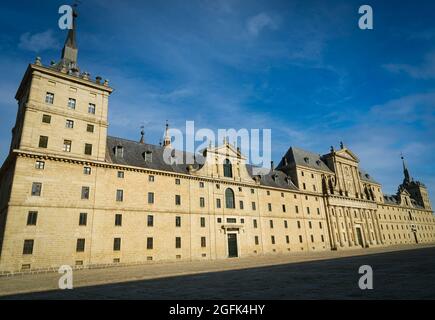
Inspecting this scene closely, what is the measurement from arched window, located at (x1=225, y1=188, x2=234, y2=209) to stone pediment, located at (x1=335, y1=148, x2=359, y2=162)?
3466cm

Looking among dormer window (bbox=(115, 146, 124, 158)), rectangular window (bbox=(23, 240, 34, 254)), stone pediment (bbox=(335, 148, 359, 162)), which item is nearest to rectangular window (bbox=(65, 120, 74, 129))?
dormer window (bbox=(115, 146, 124, 158))

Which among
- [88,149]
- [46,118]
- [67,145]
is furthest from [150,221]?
[46,118]

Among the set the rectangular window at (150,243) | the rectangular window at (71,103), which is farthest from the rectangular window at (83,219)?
the rectangular window at (71,103)

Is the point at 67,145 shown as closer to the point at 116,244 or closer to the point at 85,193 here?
the point at 85,193

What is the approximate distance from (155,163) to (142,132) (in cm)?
998

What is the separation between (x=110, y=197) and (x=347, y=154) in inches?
2300

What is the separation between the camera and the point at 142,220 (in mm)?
32500

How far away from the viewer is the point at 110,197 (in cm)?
3070

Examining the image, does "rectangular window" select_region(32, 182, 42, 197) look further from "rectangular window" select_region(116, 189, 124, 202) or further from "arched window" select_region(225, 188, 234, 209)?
"arched window" select_region(225, 188, 234, 209)

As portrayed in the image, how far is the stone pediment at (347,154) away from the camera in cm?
6531

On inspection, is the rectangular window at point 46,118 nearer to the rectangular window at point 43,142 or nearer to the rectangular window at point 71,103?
the rectangular window at point 43,142

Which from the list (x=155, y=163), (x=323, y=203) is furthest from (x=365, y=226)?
(x=155, y=163)
